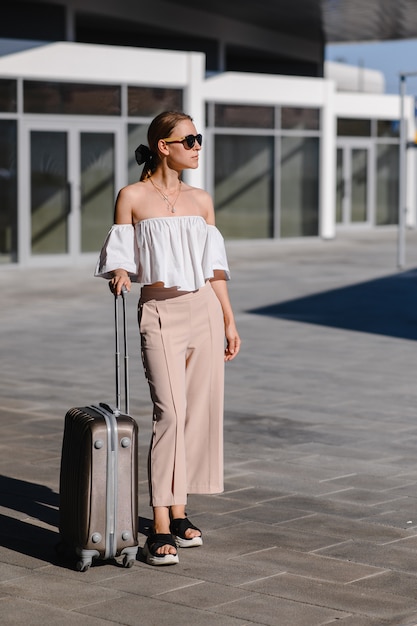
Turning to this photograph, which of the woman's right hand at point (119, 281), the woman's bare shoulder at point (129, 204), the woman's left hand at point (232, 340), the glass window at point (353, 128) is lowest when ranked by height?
the woman's left hand at point (232, 340)

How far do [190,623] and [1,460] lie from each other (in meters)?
2.92

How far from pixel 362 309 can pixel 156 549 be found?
1062 centimetres

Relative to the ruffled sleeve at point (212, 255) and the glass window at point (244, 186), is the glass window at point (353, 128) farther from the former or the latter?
the ruffled sleeve at point (212, 255)

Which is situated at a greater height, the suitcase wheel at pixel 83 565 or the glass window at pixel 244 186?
the glass window at pixel 244 186

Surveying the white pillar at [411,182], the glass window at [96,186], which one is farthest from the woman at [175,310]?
the white pillar at [411,182]

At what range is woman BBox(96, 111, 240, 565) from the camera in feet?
16.8

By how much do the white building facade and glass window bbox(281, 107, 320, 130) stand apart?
0.03 metres

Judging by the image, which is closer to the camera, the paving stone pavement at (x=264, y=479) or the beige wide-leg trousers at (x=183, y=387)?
the paving stone pavement at (x=264, y=479)

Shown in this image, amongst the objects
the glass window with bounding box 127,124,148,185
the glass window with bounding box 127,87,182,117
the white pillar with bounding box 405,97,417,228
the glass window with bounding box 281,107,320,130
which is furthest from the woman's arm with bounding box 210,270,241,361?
the white pillar with bounding box 405,97,417,228

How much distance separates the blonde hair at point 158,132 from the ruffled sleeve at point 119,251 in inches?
10.7

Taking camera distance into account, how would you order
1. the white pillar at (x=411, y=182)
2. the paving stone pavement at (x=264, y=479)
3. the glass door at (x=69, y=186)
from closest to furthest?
the paving stone pavement at (x=264, y=479) < the glass door at (x=69, y=186) < the white pillar at (x=411, y=182)

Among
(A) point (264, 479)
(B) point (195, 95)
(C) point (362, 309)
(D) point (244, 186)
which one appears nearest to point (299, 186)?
(D) point (244, 186)

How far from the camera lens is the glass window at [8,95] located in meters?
Answer: 20.7

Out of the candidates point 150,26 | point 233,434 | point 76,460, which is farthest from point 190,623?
point 150,26
